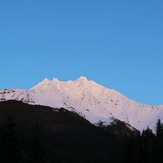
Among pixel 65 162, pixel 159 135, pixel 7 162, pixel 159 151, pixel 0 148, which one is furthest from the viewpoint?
pixel 65 162

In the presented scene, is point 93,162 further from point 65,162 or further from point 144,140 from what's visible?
point 144,140

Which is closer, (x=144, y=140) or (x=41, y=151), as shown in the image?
(x=41, y=151)

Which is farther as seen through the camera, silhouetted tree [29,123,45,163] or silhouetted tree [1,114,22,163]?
silhouetted tree [29,123,45,163]

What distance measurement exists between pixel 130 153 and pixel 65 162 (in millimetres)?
108935

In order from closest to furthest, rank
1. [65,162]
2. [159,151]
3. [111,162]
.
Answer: [159,151] → [111,162] → [65,162]

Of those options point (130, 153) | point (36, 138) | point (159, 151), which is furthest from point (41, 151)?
point (159, 151)

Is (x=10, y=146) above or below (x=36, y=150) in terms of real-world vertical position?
below

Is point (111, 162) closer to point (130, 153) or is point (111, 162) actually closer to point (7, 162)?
point (130, 153)

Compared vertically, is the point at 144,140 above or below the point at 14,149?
above

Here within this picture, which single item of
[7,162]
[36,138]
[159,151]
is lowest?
[7,162]

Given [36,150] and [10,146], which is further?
[36,150]

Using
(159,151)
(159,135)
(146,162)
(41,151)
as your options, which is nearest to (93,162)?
(159,135)

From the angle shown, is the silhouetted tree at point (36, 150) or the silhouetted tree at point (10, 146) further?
the silhouetted tree at point (36, 150)

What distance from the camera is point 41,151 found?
4531 cm
